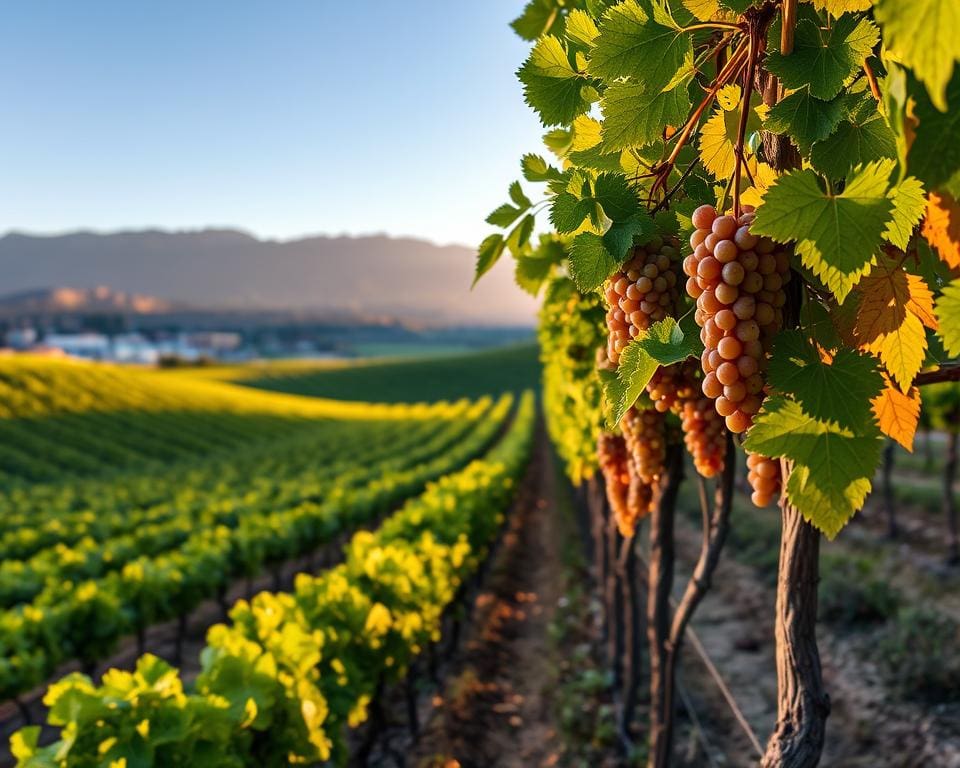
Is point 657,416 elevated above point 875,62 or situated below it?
below

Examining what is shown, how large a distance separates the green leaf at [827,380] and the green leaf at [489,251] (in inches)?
36.6

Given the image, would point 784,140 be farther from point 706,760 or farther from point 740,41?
point 706,760

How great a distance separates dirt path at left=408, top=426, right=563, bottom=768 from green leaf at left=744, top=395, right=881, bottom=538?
6497 mm

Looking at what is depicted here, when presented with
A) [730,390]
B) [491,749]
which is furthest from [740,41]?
[491,749]

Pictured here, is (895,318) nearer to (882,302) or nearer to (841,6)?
(882,302)

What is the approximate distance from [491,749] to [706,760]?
227 cm

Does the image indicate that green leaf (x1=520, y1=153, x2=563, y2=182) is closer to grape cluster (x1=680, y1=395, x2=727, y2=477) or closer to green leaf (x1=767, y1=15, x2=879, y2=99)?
green leaf (x1=767, y1=15, x2=879, y2=99)

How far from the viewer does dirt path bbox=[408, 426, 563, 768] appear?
22.7 ft

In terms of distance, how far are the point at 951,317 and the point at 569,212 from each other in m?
0.76

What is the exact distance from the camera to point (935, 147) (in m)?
0.92

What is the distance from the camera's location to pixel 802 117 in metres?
1.30

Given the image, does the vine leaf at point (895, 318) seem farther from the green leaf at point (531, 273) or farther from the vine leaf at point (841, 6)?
the green leaf at point (531, 273)

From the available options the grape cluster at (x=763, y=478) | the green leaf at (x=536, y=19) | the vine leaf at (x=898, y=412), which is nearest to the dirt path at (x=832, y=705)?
the grape cluster at (x=763, y=478)

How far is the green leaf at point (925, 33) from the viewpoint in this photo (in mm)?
746
